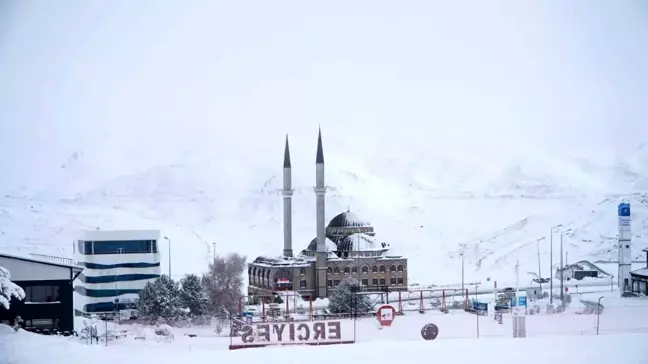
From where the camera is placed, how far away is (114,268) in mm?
24516

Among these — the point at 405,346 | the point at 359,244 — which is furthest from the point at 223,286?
the point at 359,244

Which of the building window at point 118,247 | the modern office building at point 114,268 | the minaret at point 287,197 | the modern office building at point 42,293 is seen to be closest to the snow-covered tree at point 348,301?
the modern office building at point 114,268

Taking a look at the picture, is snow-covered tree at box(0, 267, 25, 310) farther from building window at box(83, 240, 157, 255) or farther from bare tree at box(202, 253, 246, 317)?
building window at box(83, 240, 157, 255)

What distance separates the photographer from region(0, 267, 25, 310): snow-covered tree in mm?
17531

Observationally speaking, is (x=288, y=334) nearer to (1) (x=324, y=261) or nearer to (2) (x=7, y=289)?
(2) (x=7, y=289)

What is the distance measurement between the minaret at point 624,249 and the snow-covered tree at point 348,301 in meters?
7.49

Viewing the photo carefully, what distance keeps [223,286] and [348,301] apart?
3.63 m

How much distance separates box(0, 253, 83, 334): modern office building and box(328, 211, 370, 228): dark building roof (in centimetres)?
1655

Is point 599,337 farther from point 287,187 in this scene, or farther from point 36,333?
point 287,187

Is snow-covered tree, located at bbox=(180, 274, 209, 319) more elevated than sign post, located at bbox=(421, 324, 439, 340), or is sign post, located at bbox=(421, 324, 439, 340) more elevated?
snow-covered tree, located at bbox=(180, 274, 209, 319)

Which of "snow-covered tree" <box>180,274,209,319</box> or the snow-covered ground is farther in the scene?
"snow-covered tree" <box>180,274,209,319</box>

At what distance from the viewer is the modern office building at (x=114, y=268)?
24.1m

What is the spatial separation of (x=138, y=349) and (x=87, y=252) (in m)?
7.50

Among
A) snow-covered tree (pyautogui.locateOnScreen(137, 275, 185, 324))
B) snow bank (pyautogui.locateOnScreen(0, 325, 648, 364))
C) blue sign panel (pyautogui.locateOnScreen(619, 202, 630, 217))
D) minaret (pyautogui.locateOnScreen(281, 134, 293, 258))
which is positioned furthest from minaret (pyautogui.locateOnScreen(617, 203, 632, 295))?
snow-covered tree (pyautogui.locateOnScreen(137, 275, 185, 324))
